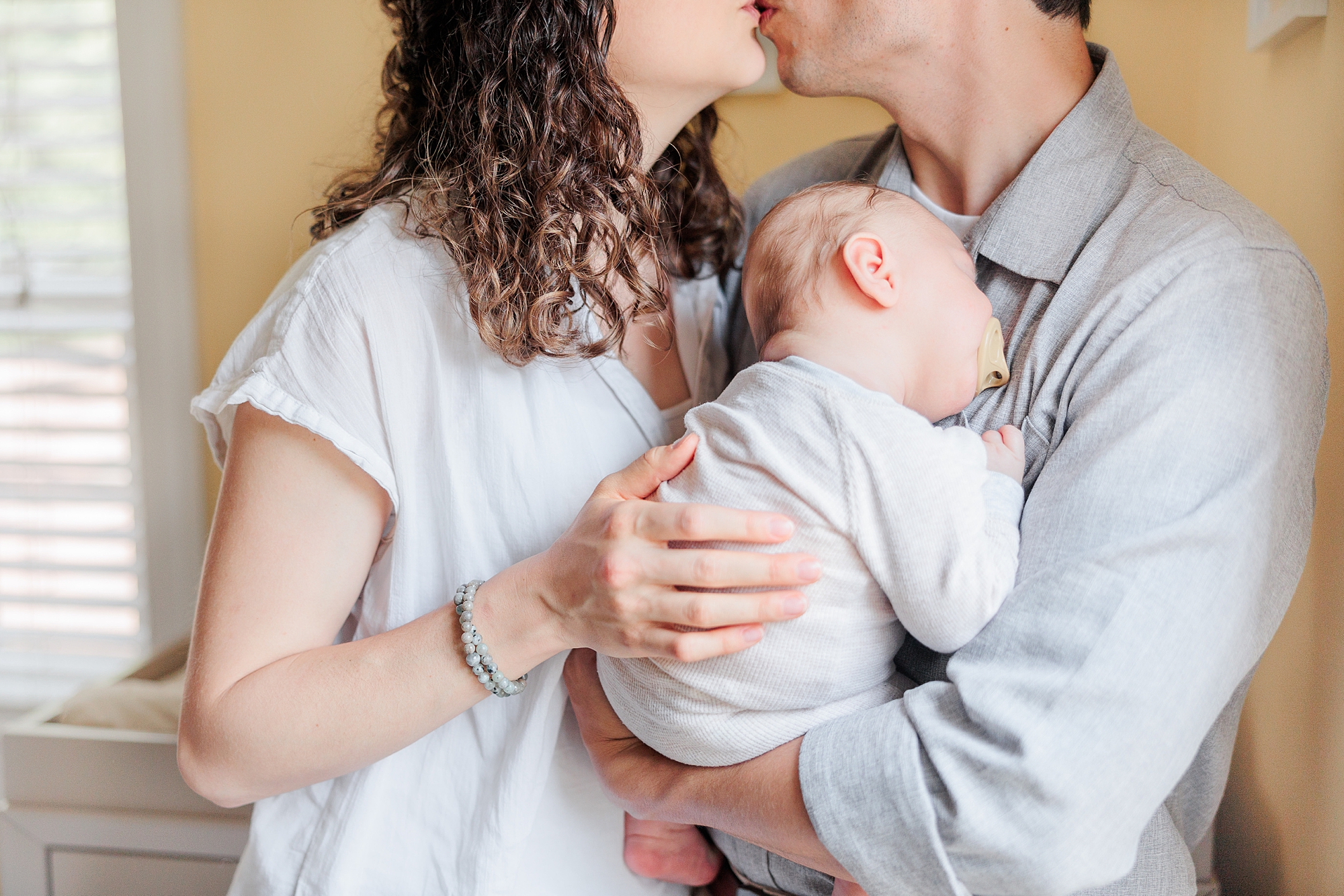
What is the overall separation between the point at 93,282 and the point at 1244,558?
2.71m

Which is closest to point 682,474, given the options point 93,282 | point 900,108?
point 900,108

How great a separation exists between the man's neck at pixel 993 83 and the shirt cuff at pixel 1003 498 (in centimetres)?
50

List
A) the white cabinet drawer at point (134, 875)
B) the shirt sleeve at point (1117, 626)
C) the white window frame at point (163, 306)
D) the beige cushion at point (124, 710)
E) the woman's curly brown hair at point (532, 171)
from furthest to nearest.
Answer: the white window frame at point (163, 306), the beige cushion at point (124, 710), the white cabinet drawer at point (134, 875), the woman's curly brown hair at point (532, 171), the shirt sleeve at point (1117, 626)

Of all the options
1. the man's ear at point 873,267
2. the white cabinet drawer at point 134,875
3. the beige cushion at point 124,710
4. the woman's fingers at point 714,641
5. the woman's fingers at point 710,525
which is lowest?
the white cabinet drawer at point 134,875

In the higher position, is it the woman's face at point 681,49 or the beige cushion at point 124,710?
the woman's face at point 681,49

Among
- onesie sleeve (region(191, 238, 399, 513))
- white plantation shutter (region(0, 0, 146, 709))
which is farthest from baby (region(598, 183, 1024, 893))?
white plantation shutter (region(0, 0, 146, 709))

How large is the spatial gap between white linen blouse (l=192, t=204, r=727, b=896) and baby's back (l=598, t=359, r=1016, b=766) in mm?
222

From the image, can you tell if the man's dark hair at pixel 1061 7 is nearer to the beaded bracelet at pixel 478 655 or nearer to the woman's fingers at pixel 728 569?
the woman's fingers at pixel 728 569

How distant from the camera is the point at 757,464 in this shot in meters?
0.91

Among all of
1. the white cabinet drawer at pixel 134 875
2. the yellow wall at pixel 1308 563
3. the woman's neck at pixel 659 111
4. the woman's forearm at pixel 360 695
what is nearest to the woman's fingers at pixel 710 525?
the woman's forearm at pixel 360 695

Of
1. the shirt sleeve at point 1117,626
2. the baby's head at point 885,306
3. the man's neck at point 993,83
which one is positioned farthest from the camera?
the man's neck at point 993,83

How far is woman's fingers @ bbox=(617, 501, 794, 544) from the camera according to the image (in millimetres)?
866

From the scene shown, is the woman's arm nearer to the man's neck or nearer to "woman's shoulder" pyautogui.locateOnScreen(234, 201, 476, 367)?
"woman's shoulder" pyautogui.locateOnScreen(234, 201, 476, 367)

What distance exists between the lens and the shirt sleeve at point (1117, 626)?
2.57 feet
